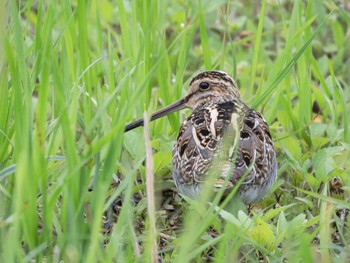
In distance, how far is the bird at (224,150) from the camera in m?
3.95

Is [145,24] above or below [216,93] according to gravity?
above

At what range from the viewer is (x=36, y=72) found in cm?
386

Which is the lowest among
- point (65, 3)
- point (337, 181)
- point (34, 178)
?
point (337, 181)

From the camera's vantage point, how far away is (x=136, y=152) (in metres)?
4.39

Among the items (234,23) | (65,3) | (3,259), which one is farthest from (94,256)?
(234,23)

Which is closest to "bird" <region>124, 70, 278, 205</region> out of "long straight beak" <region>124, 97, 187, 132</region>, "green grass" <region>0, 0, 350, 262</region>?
"long straight beak" <region>124, 97, 187, 132</region>

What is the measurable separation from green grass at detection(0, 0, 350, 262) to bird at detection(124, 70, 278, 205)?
0.13 metres

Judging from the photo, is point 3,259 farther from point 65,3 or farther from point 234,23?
point 234,23

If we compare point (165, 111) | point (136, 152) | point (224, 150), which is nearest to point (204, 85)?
point (165, 111)

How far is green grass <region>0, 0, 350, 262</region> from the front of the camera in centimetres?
316

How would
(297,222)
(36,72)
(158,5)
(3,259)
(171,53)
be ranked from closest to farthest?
(3,259) < (297,222) < (36,72) < (158,5) < (171,53)

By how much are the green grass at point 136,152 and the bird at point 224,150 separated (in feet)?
0.42

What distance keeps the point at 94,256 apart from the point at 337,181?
73.7 inches

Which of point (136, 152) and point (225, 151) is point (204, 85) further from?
point (225, 151)
